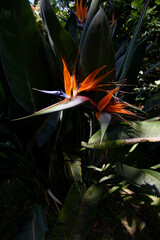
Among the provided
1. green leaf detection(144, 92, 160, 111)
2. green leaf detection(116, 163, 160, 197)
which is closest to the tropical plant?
green leaf detection(116, 163, 160, 197)

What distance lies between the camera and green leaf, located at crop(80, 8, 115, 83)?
495 millimetres

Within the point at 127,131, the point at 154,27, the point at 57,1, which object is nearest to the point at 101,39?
the point at 127,131

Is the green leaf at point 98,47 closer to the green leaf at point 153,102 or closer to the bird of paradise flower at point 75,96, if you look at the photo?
the bird of paradise flower at point 75,96

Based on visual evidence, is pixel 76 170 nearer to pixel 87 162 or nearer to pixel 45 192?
pixel 87 162

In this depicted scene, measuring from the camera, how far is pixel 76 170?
29.4 inches

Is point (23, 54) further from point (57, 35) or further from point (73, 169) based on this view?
point (73, 169)

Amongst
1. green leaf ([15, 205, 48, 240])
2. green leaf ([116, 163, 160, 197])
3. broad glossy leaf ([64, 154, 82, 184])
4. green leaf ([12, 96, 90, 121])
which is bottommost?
green leaf ([15, 205, 48, 240])

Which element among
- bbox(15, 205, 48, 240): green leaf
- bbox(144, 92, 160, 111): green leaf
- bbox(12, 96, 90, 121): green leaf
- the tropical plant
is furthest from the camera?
bbox(144, 92, 160, 111): green leaf

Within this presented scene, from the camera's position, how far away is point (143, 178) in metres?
0.58

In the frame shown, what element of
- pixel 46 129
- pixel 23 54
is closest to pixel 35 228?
pixel 46 129

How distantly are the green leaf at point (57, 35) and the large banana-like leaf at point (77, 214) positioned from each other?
1.53ft

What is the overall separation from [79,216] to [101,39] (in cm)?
56

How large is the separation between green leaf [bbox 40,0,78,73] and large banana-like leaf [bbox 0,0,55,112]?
0.25 feet

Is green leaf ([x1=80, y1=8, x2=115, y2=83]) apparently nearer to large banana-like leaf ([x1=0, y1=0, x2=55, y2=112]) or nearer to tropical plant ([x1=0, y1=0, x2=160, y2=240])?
tropical plant ([x1=0, y1=0, x2=160, y2=240])
